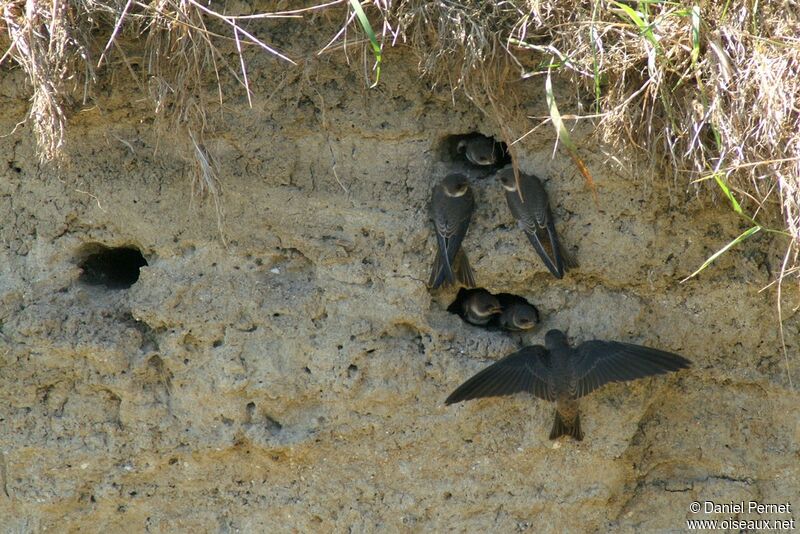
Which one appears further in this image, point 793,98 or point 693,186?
point 693,186

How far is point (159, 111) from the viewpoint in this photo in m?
2.38

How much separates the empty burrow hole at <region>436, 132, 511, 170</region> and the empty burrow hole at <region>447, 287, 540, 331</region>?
0.32 m

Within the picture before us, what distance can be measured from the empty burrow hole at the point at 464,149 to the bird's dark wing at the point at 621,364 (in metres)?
0.56

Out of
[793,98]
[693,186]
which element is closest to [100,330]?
[693,186]

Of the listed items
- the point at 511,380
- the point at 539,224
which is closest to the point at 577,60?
the point at 539,224

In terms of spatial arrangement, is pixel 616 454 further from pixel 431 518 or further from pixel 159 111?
pixel 159 111

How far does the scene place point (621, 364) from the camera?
2.33 m

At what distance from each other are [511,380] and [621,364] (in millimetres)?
248

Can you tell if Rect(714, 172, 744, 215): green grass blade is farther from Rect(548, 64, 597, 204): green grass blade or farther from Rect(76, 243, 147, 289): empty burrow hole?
Rect(76, 243, 147, 289): empty burrow hole

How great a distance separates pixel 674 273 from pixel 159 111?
1257mm

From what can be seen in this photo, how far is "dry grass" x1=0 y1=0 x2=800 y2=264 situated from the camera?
2.22 meters

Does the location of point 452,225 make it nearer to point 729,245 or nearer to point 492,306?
point 492,306

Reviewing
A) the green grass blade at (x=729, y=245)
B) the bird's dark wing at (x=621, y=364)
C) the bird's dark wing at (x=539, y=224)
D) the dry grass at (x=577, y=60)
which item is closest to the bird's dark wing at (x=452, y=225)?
the bird's dark wing at (x=539, y=224)

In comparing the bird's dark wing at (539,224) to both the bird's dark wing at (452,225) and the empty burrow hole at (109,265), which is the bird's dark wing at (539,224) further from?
the empty burrow hole at (109,265)
